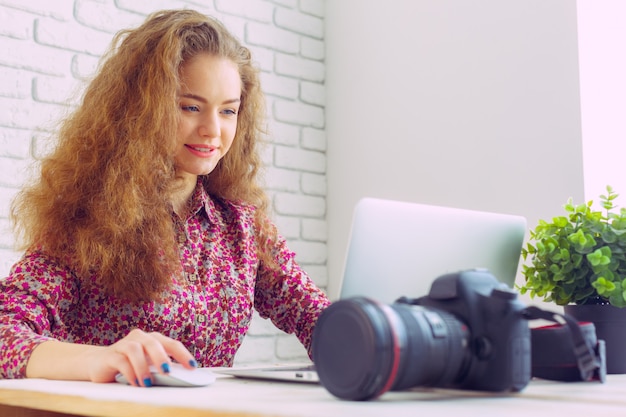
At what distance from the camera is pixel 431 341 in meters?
0.66

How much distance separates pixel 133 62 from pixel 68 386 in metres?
0.80

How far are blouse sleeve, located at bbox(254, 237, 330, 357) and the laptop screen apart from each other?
20.3 inches

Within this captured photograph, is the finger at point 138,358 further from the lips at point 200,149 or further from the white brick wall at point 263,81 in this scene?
the white brick wall at point 263,81

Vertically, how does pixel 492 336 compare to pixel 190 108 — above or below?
below

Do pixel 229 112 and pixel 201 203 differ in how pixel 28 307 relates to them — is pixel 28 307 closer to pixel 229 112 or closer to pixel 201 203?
pixel 201 203

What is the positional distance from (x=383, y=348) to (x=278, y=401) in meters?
0.12

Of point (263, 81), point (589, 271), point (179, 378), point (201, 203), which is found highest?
point (263, 81)

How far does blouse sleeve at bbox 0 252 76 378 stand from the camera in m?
1.04

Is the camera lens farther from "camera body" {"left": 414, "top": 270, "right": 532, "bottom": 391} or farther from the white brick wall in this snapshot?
the white brick wall

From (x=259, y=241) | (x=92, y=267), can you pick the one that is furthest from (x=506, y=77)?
(x=92, y=267)

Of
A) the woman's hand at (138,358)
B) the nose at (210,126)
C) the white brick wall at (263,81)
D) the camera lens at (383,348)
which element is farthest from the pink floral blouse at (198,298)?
the camera lens at (383,348)

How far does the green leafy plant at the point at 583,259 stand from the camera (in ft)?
3.58

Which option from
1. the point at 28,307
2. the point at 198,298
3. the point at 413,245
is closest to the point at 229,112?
the point at 198,298

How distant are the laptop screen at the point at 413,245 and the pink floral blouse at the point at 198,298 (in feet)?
1.65
